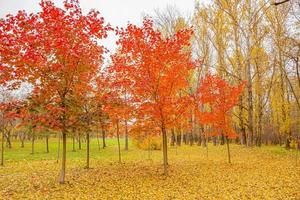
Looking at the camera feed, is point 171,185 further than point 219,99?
No

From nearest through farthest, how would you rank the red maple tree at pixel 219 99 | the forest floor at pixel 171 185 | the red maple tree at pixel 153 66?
1. the forest floor at pixel 171 185
2. the red maple tree at pixel 153 66
3. the red maple tree at pixel 219 99

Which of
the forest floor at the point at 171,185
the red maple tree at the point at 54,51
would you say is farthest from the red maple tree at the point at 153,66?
the forest floor at the point at 171,185

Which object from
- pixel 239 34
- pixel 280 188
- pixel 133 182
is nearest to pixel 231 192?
pixel 280 188

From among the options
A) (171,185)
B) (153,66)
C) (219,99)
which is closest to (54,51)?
(153,66)

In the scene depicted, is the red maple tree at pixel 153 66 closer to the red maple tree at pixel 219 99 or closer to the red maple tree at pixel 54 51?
the red maple tree at pixel 54 51

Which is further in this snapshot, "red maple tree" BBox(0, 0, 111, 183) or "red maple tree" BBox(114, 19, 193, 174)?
"red maple tree" BBox(114, 19, 193, 174)

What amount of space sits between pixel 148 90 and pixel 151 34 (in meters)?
2.48

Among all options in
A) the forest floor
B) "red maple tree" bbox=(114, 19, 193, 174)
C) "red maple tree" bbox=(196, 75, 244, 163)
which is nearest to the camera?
the forest floor

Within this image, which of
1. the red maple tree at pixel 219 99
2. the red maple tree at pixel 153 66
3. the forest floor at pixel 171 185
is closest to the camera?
the forest floor at pixel 171 185

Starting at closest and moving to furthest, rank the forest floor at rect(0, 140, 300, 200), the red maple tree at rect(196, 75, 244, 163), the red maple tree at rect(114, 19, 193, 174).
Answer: the forest floor at rect(0, 140, 300, 200) < the red maple tree at rect(114, 19, 193, 174) < the red maple tree at rect(196, 75, 244, 163)

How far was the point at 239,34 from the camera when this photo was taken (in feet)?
90.6

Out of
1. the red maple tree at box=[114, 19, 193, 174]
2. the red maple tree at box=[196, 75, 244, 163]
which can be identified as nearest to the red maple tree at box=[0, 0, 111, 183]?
the red maple tree at box=[114, 19, 193, 174]

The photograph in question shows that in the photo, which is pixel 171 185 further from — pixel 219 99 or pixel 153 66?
pixel 219 99

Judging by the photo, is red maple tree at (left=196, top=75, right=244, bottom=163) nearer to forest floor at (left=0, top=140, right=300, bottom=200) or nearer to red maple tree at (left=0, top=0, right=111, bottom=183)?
forest floor at (left=0, top=140, right=300, bottom=200)
